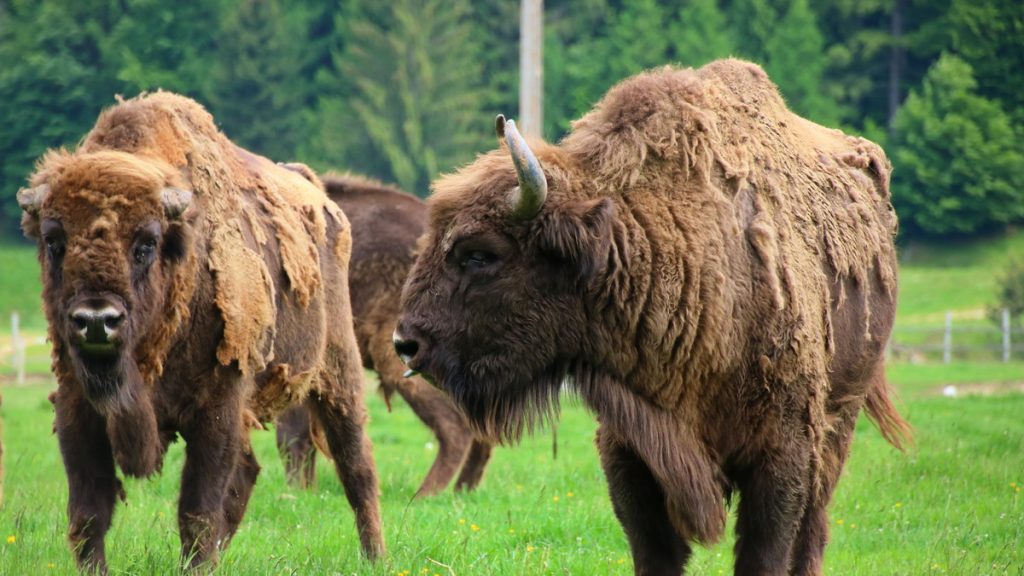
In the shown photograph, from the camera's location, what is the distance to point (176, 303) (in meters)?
5.99

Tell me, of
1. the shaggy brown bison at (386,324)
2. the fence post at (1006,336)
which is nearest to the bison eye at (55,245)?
the shaggy brown bison at (386,324)

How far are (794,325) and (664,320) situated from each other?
591mm

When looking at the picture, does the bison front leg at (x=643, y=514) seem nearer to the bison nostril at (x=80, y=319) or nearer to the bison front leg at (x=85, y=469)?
the bison nostril at (x=80, y=319)

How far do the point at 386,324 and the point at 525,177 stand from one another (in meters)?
6.50

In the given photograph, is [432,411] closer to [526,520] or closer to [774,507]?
[526,520]

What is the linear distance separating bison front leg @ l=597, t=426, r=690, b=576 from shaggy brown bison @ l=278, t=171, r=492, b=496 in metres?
5.07

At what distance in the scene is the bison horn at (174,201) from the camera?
230 inches

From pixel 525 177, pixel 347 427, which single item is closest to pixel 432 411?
pixel 347 427

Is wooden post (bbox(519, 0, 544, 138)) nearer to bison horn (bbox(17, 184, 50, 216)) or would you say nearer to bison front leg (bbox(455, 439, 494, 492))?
bison front leg (bbox(455, 439, 494, 492))

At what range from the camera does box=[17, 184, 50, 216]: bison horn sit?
5.71 metres

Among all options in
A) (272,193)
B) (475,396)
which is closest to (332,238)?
(272,193)

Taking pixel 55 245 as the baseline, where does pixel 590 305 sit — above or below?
below

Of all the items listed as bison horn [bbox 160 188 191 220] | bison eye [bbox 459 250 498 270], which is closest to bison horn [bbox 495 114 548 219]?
bison eye [bbox 459 250 498 270]

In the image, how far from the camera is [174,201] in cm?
587
